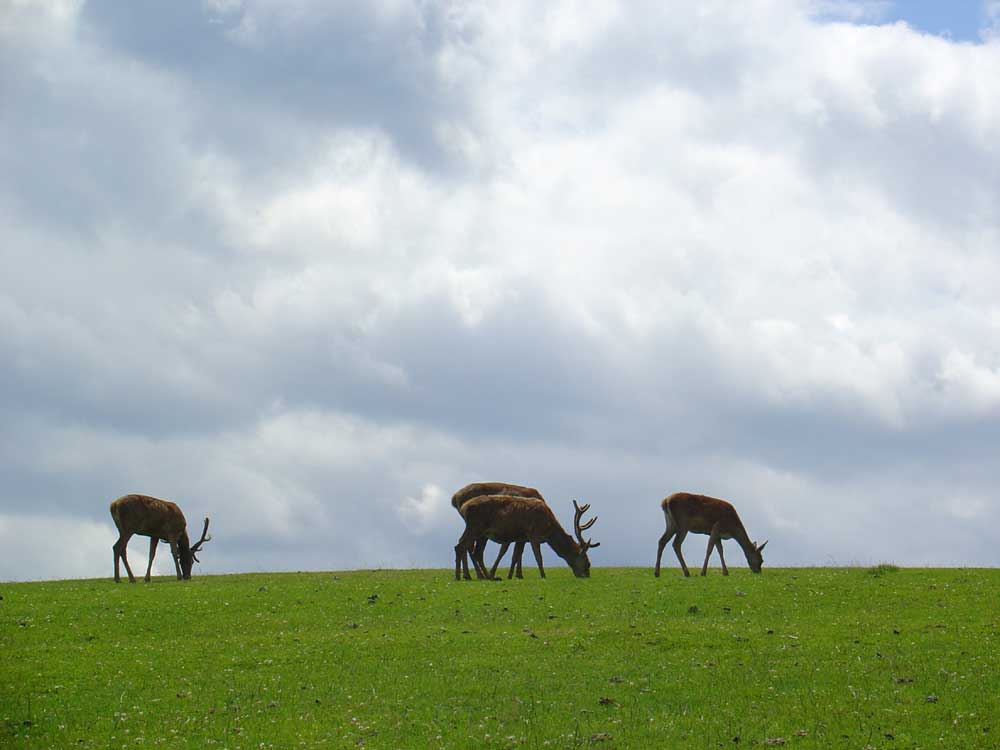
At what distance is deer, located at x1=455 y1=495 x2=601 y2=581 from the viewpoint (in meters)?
35.4

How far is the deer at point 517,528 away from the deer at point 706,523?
107 inches

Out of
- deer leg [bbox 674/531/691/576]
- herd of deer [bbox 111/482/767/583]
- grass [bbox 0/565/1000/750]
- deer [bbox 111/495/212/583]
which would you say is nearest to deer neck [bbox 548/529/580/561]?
herd of deer [bbox 111/482/767/583]

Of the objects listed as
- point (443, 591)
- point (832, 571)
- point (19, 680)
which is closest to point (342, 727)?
point (19, 680)

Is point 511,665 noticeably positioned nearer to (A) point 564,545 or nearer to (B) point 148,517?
(A) point 564,545

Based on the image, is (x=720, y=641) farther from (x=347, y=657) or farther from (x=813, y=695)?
(x=347, y=657)

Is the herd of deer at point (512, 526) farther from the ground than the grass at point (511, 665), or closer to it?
farther from the ground


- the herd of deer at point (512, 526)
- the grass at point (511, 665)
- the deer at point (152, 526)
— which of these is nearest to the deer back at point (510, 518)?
the herd of deer at point (512, 526)

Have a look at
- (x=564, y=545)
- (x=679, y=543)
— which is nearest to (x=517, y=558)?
(x=564, y=545)

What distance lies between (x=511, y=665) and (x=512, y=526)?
48.8ft

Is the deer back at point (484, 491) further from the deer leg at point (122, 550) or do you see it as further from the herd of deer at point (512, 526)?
the deer leg at point (122, 550)

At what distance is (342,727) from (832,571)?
898 inches

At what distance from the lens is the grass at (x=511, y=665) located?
16.9 meters

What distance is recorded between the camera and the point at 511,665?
21.1 m

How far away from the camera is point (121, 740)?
1678 cm
